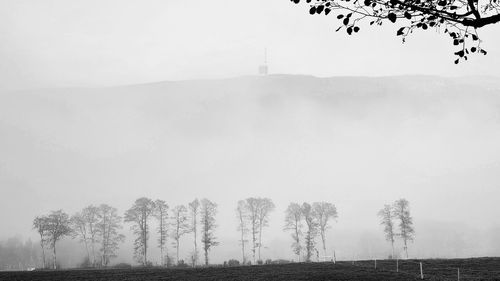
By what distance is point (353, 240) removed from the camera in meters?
182

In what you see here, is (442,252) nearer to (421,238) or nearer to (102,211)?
(421,238)

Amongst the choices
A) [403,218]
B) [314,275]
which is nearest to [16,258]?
[403,218]

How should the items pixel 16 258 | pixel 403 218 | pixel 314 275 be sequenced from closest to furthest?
pixel 314 275, pixel 403 218, pixel 16 258

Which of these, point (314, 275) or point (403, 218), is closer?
point (314, 275)

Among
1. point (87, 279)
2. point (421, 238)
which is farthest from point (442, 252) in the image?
point (87, 279)

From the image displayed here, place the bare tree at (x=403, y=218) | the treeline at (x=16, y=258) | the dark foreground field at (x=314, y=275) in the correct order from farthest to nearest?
the treeline at (x=16, y=258)
the bare tree at (x=403, y=218)
the dark foreground field at (x=314, y=275)

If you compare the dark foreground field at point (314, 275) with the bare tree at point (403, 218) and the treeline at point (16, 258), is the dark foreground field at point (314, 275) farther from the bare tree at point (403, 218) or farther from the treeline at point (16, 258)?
the treeline at point (16, 258)

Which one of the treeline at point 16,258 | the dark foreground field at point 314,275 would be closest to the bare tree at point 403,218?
the dark foreground field at point 314,275

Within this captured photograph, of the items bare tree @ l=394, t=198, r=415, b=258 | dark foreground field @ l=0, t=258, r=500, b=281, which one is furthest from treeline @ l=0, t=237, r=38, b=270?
bare tree @ l=394, t=198, r=415, b=258

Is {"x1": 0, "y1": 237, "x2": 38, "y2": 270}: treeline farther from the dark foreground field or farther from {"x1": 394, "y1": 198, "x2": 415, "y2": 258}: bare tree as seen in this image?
{"x1": 394, "y1": 198, "x2": 415, "y2": 258}: bare tree

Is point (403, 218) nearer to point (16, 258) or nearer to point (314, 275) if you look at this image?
point (314, 275)

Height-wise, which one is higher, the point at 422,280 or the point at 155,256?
the point at 422,280

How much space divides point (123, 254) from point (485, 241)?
468ft

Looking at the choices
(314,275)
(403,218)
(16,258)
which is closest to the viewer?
(314,275)
